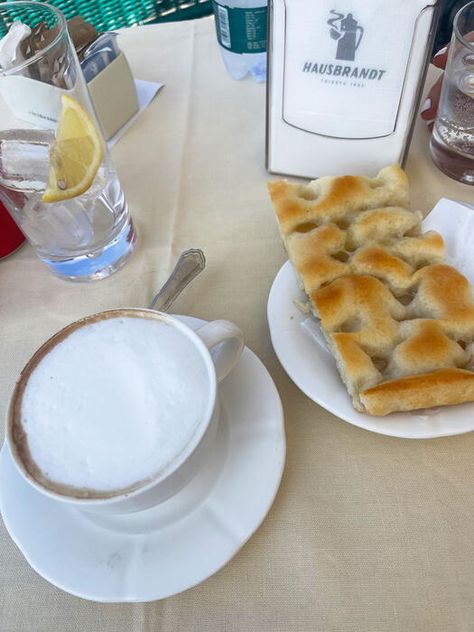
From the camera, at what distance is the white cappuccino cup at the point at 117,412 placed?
358 mm

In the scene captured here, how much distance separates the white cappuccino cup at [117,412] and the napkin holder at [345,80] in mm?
353

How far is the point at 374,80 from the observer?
0.59m

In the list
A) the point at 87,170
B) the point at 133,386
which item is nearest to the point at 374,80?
the point at 87,170

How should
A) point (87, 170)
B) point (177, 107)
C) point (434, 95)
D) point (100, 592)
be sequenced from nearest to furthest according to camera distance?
point (100, 592) < point (87, 170) < point (434, 95) < point (177, 107)

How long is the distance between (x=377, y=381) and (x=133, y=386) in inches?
8.5

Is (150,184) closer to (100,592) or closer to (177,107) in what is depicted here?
(177,107)

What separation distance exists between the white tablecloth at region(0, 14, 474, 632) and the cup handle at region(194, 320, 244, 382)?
0.29ft

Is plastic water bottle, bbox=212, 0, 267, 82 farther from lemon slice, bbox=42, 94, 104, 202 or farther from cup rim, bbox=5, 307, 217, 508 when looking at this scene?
cup rim, bbox=5, 307, 217, 508

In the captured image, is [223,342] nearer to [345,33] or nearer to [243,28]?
[345,33]

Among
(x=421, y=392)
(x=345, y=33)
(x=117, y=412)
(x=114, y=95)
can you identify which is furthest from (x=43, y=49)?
(x=421, y=392)

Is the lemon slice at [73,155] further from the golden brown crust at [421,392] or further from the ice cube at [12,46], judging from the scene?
the golden brown crust at [421,392]

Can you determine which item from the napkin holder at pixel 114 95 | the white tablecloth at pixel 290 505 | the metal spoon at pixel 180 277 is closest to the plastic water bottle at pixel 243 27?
the napkin holder at pixel 114 95

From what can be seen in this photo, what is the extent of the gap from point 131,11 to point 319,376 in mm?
1107

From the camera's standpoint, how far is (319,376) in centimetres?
48
